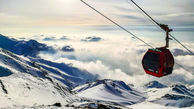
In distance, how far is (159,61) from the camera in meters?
26.9

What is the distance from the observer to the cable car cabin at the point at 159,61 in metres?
26.6

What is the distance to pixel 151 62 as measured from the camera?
28.3 meters

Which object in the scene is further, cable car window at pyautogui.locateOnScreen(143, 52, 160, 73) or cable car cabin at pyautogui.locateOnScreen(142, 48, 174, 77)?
cable car window at pyautogui.locateOnScreen(143, 52, 160, 73)

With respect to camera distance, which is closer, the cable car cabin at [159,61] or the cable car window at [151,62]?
the cable car cabin at [159,61]

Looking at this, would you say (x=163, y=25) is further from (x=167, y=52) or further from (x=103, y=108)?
(x=103, y=108)

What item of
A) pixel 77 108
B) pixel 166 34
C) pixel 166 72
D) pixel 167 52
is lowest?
pixel 77 108

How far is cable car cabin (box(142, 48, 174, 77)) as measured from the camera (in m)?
26.6

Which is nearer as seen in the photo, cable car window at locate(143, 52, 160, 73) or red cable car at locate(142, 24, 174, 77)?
red cable car at locate(142, 24, 174, 77)

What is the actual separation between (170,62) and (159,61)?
2.08 metres

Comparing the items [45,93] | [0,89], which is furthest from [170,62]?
[45,93]

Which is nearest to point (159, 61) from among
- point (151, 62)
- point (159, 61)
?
point (159, 61)

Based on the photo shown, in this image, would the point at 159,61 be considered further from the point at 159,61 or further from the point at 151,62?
the point at 151,62

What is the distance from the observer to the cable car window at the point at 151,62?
27225 millimetres

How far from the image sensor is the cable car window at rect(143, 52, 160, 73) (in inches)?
1072
